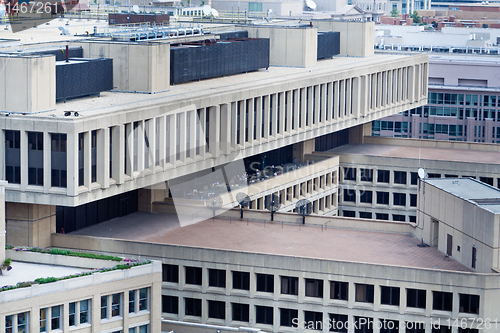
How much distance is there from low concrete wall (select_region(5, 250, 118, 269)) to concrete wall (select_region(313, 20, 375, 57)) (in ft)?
301

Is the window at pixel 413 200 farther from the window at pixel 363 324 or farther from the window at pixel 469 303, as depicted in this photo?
the window at pixel 469 303

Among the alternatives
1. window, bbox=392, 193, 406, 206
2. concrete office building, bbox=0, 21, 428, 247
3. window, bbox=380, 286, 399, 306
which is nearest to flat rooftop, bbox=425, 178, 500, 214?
window, bbox=380, 286, 399, 306

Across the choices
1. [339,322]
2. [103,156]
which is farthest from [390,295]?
[103,156]

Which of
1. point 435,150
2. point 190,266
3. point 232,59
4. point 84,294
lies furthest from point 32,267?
point 435,150

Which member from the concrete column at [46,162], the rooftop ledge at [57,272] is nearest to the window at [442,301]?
the rooftop ledge at [57,272]

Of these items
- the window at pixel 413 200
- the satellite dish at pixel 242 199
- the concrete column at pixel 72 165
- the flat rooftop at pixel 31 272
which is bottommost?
the window at pixel 413 200

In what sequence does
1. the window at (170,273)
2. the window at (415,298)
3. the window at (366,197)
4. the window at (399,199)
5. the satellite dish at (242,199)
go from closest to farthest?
the window at (415,298), the window at (170,273), the satellite dish at (242,199), the window at (399,199), the window at (366,197)

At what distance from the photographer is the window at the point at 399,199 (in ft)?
481

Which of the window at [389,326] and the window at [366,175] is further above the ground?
the window at [366,175]

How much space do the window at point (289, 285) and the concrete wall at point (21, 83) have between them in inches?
1100

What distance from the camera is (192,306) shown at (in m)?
95.8

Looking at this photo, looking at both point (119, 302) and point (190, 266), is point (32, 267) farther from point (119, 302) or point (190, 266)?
point (190, 266)

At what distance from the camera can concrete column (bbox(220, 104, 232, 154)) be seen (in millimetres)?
117500

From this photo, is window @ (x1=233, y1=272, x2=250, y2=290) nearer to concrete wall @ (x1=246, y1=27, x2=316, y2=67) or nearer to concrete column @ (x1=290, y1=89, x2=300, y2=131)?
concrete column @ (x1=290, y1=89, x2=300, y2=131)
